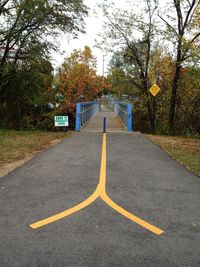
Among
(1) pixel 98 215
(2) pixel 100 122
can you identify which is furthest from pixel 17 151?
(2) pixel 100 122

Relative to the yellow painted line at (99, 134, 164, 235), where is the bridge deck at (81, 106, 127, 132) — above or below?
above

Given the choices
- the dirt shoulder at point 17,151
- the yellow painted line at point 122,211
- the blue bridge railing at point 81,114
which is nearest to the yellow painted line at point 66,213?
the yellow painted line at point 122,211

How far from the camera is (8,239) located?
3355 millimetres

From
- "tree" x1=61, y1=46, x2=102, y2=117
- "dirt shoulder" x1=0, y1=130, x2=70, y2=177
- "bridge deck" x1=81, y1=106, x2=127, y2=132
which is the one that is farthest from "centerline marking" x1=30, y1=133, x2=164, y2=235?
"tree" x1=61, y1=46, x2=102, y2=117

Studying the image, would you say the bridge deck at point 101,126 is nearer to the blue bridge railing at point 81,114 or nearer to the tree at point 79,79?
the blue bridge railing at point 81,114

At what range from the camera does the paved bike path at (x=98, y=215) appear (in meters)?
3.03

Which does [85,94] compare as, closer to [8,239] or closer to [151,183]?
[151,183]

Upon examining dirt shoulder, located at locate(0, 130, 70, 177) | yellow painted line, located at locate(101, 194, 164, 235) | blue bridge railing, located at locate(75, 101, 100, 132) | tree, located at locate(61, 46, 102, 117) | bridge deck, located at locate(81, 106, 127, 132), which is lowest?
yellow painted line, located at locate(101, 194, 164, 235)

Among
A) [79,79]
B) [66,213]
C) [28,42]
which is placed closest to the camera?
[66,213]

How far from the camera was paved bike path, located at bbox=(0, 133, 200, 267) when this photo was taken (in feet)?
9.93

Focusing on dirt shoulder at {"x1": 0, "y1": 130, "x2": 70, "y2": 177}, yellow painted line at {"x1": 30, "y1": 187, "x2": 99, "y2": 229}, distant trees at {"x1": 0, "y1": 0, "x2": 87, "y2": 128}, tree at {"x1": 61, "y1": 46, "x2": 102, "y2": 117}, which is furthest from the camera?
tree at {"x1": 61, "y1": 46, "x2": 102, "y2": 117}

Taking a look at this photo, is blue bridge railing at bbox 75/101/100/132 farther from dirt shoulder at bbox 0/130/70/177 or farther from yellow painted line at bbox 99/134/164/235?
yellow painted line at bbox 99/134/164/235

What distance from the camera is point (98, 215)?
4129mm

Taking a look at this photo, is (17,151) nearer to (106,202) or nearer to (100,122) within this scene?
(106,202)
